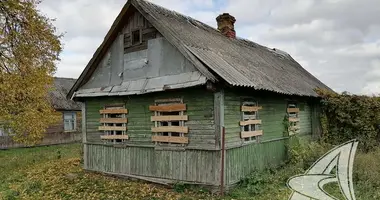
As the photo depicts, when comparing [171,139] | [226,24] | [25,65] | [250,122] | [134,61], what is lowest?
[171,139]

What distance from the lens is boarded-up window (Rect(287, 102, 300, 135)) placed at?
12770 mm

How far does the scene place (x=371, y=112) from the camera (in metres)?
14.6

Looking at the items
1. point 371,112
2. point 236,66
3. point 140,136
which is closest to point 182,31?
point 236,66

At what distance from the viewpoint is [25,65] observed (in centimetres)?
1456

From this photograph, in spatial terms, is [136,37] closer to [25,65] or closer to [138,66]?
[138,66]

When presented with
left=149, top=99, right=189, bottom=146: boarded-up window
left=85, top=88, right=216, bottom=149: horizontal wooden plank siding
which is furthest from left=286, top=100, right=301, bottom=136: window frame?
left=149, top=99, right=189, bottom=146: boarded-up window

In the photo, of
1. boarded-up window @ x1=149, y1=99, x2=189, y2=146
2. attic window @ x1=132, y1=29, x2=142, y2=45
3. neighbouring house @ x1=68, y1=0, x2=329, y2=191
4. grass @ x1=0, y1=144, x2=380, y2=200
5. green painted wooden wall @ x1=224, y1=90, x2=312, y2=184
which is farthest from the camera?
attic window @ x1=132, y1=29, x2=142, y2=45

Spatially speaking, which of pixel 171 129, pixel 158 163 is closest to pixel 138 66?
pixel 171 129

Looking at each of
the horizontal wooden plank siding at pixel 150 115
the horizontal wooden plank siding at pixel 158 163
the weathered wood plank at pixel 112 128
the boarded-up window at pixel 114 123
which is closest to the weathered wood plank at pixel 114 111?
the boarded-up window at pixel 114 123

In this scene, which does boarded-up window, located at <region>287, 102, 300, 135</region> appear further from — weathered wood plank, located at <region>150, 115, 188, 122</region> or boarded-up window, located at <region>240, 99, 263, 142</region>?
weathered wood plank, located at <region>150, 115, 188, 122</region>

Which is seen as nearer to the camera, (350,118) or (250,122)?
(250,122)

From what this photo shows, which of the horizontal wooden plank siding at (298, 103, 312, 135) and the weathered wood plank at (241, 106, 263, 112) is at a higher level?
the weathered wood plank at (241, 106, 263, 112)

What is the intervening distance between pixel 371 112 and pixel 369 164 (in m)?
5.78

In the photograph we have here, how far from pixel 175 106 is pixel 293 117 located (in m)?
5.95
